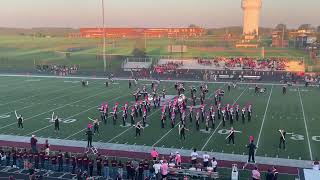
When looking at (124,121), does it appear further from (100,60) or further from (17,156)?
(100,60)

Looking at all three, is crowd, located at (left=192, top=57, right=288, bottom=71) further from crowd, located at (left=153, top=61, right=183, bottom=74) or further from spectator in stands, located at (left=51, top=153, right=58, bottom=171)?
spectator in stands, located at (left=51, top=153, right=58, bottom=171)

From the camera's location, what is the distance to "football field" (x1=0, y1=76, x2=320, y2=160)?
17.3m

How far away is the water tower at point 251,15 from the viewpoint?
98.3 m

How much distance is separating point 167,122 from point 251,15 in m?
83.3

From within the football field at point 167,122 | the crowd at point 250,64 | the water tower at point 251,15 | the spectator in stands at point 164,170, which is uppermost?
the water tower at point 251,15

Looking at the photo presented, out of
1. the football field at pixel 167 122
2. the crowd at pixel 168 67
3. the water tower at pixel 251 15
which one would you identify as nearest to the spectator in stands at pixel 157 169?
the football field at pixel 167 122

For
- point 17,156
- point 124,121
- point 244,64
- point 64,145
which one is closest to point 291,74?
point 244,64

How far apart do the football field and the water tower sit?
64.3 meters

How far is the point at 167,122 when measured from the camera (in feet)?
69.4

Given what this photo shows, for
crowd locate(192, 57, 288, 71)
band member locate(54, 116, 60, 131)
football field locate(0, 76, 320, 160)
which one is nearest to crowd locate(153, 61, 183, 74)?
crowd locate(192, 57, 288, 71)

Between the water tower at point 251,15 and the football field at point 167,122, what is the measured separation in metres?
64.3

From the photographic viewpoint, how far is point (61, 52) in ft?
238

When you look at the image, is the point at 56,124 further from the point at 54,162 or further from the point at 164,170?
the point at 164,170

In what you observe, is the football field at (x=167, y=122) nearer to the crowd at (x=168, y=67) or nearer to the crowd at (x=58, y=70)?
the crowd at (x=168, y=67)
